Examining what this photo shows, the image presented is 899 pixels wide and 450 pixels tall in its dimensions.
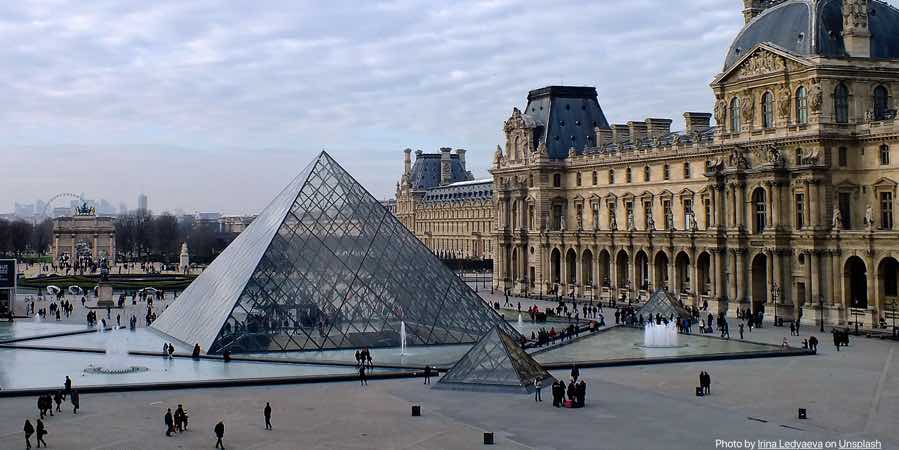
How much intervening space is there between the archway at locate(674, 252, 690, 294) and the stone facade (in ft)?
0.31

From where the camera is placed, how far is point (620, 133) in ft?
229

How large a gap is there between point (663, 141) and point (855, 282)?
55.7ft

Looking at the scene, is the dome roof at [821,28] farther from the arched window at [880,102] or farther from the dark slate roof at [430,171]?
the dark slate roof at [430,171]

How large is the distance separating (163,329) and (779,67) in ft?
101

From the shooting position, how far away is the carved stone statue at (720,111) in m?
51.9

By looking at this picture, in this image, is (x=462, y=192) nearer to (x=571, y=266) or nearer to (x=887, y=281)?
(x=571, y=266)

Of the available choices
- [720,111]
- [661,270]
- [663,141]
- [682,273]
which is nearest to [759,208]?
[720,111]

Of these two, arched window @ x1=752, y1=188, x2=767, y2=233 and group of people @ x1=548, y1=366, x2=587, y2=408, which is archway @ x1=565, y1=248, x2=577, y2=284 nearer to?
arched window @ x1=752, y1=188, x2=767, y2=233

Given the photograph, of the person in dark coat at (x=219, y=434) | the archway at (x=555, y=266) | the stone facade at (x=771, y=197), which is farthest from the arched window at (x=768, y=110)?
the person in dark coat at (x=219, y=434)

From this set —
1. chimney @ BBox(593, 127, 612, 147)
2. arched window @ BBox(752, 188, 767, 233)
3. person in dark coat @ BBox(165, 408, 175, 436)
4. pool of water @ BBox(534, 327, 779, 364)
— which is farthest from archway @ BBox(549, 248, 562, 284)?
person in dark coat @ BBox(165, 408, 175, 436)

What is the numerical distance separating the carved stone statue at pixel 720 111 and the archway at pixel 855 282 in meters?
10.5

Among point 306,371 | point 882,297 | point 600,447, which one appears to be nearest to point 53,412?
point 306,371

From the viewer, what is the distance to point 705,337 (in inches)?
1598

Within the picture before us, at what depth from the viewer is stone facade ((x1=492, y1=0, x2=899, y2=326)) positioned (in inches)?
1791
